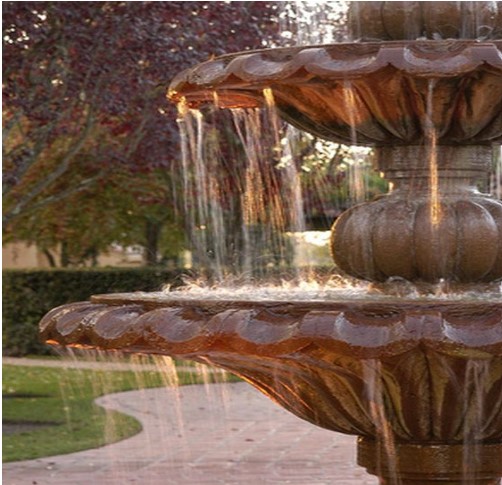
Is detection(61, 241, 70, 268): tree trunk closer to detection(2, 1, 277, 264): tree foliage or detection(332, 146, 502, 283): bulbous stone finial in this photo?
detection(2, 1, 277, 264): tree foliage

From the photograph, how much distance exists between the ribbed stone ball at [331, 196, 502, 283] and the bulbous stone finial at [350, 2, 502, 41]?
2.09 feet

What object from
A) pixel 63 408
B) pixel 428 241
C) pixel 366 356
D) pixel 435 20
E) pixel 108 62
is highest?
pixel 108 62

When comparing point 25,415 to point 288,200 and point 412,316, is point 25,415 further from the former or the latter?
point 412,316

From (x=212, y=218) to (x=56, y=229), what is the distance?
2502 millimetres

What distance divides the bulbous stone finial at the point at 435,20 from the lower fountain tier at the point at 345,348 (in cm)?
121

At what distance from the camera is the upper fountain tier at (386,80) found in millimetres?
4379

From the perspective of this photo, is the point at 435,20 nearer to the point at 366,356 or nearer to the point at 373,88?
the point at 373,88

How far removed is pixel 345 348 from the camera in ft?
13.4

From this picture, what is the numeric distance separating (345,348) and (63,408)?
11.2 m

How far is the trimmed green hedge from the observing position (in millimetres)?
22844

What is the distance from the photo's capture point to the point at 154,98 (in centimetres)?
1301

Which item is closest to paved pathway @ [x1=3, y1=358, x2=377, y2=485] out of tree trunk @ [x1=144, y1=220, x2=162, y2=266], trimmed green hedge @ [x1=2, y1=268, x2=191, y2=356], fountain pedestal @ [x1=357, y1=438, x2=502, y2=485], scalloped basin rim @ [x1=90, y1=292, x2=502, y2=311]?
fountain pedestal @ [x1=357, y1=438, x2=502, y2=485]

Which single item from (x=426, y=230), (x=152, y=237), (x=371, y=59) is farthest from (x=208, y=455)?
(x=152, y=237)

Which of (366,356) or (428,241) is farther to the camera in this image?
(428,241)
